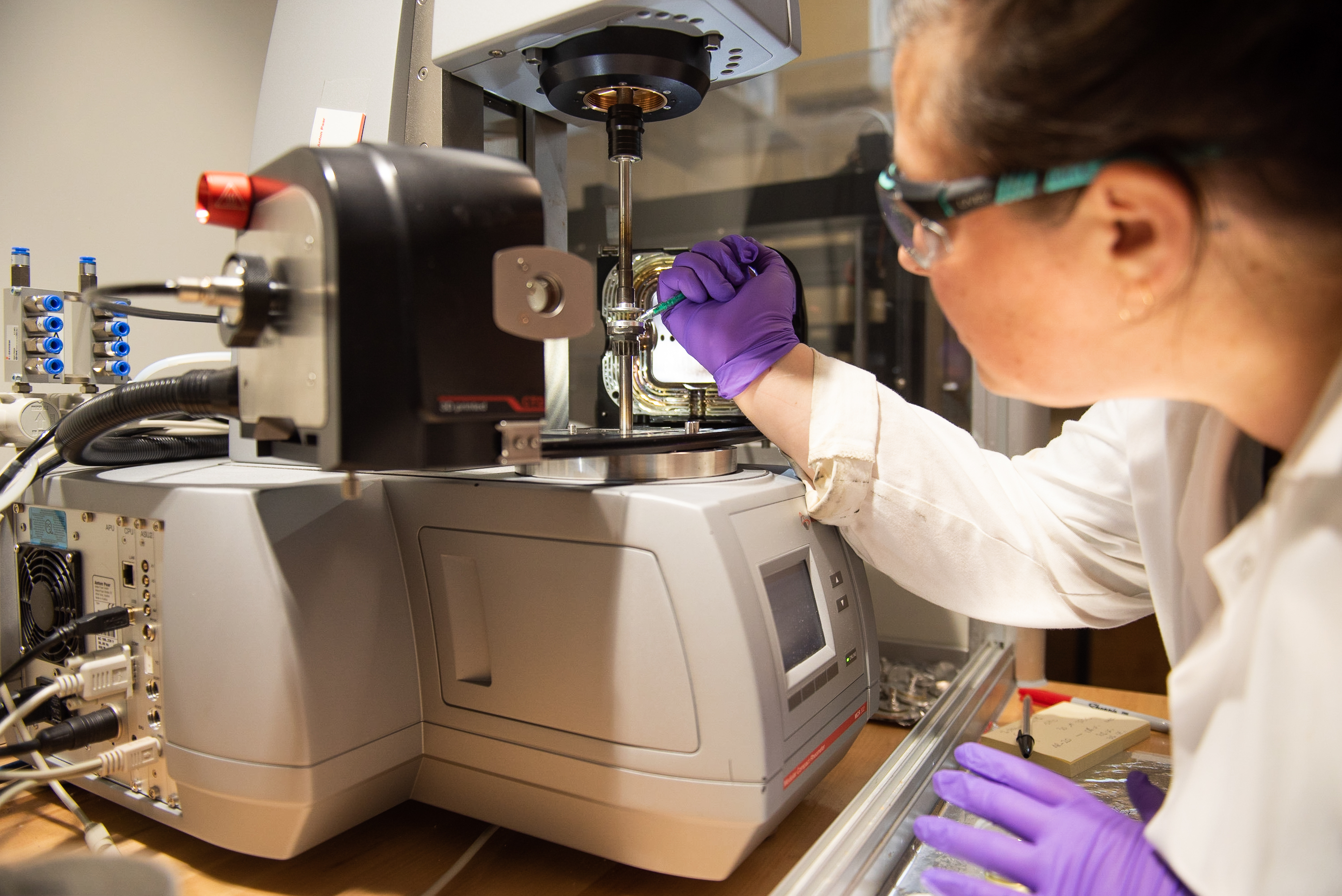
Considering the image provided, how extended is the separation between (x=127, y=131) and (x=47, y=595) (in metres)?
0.74

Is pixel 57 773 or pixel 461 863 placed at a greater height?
pixel 57 773

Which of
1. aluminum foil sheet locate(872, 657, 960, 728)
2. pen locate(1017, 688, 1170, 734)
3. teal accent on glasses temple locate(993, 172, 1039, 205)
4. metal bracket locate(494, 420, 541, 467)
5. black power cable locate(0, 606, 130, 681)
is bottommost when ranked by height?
pen locate(1017, 688, 1170, 734)

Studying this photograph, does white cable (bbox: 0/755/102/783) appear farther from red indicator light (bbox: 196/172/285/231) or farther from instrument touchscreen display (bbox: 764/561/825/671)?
instrument touchscreen display (bbox: 764/561/825/671)

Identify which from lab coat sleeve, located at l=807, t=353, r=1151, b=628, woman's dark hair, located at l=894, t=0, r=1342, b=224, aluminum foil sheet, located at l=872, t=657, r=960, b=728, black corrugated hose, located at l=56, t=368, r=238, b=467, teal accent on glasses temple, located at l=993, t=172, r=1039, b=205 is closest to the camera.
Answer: woman's dark hair, located at l=894, t=0, r=1342, b=224

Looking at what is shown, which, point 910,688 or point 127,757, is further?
point 910,688

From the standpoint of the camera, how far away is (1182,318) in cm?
53

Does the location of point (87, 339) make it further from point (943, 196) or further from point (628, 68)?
point (943, 196)

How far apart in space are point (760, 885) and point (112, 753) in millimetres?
A: 597

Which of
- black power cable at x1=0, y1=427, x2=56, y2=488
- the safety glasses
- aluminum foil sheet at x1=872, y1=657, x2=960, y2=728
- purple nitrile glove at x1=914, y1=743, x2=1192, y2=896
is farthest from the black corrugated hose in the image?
aluminum foil sheet at x1=872, y1=657, x2=960, y2=728

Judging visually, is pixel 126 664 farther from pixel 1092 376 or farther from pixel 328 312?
Answer: pixel 1092 376

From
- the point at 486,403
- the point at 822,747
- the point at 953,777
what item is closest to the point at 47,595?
the point at 486,403

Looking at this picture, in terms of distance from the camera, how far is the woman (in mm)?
433

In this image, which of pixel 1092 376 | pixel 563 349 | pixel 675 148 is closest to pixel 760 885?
pixel 1092 376

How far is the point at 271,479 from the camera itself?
701 mm
